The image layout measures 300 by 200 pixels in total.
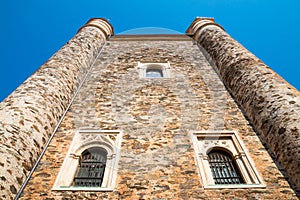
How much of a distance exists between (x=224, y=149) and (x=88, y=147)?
3312mm

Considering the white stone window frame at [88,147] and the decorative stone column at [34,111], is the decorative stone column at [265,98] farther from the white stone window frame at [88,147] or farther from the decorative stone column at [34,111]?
the decorative stone column at [34,111]

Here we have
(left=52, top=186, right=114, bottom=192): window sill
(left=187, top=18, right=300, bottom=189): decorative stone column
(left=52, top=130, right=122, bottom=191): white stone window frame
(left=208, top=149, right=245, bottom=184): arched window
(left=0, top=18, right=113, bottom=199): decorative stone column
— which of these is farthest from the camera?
(left=208, top=149, right=245, bottom=184): arched window

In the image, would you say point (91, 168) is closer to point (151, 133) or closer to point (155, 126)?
point (151, 133)

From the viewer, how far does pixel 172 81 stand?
31.5ft

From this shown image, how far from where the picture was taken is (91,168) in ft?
19.6

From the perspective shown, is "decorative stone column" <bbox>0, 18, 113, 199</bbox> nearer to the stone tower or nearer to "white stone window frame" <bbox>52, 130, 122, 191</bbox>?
the stone tower

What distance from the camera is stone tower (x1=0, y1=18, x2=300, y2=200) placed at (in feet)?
16.4

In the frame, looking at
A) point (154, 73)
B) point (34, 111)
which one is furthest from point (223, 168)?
point (154, 73)

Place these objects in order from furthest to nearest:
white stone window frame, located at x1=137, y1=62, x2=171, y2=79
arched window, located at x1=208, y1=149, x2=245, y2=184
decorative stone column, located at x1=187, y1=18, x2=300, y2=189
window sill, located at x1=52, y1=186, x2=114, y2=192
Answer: white stone window frame, located at x1=137, y1=62, x2=171, y2=79, arched window, located at x1=208, y1=149, x2=245, y2=184, decorative stone column, located at x1=187, y1=18, x2=300, y2=189, window sill, located at x1=52, y1=186, x2=114, y2=192

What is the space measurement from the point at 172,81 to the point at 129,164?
15.1ft

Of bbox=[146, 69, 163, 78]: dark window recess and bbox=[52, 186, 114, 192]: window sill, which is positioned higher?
bbox=[146, 69, 163, 78]: dark window recess

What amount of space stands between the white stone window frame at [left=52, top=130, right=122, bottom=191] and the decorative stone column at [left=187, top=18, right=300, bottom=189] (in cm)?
351

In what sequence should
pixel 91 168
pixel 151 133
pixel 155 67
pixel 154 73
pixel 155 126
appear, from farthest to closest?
pixel 155 67, pixel 154 73, pixel 155 126, pixel 151 133, pixel 91 168

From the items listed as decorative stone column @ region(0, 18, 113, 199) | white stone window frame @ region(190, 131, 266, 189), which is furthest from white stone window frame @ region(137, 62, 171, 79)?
white stone window frame @ region(190, 131, 266, 189)
